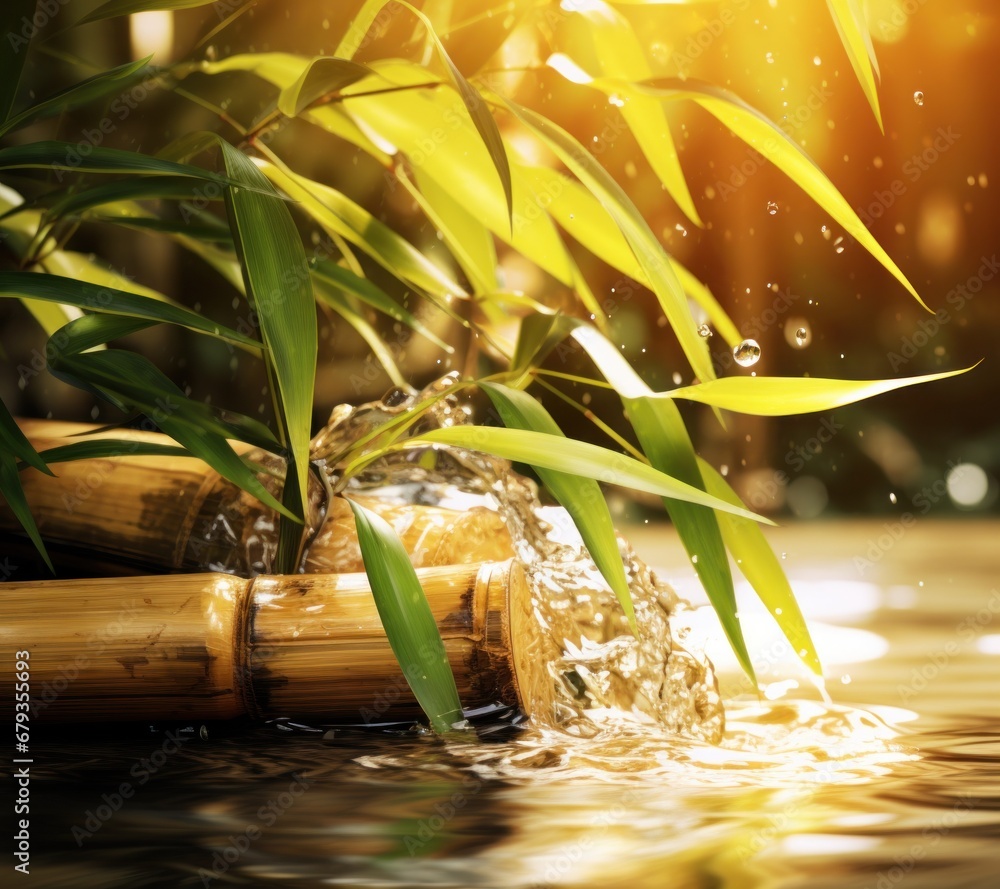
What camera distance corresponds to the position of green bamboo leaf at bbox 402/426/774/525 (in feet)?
2.08

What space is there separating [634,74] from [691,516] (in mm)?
440

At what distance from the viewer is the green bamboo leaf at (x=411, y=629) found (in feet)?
2.02

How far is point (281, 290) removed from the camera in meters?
0.64

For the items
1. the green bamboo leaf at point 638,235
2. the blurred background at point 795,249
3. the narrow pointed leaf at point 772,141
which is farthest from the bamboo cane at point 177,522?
the blurred background at point 795,249

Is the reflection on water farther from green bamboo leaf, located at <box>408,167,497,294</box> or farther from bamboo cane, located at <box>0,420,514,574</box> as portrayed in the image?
green bamboo leaf, located at <box>408,167,497,294</box>

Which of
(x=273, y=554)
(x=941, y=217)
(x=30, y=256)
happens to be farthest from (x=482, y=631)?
(x=941, y=217)

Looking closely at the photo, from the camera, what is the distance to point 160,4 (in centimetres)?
78

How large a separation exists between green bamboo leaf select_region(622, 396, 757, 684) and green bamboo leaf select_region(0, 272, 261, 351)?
26cm

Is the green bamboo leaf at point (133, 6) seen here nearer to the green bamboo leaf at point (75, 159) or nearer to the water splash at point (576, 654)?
the green bamboo leaf at point (75, 159)

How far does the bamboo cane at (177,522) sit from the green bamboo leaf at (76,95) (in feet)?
1.02

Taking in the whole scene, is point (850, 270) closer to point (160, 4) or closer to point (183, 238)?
point (183, 238)

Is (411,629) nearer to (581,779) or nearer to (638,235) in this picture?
(581,779)

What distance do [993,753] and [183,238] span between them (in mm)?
838

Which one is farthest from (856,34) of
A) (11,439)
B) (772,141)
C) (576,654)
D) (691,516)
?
(11,439)
